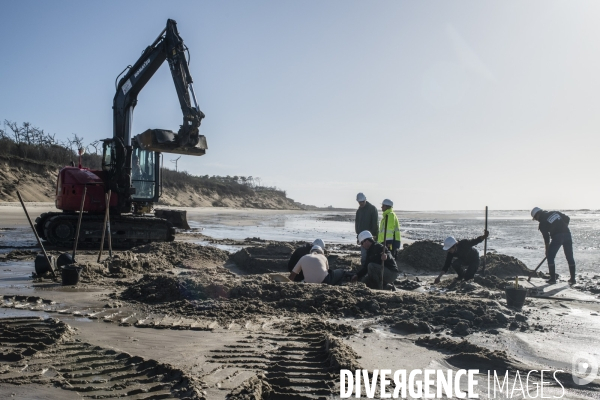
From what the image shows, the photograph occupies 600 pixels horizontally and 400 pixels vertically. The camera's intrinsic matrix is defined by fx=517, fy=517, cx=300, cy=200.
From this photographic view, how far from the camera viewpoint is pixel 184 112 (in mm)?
12734

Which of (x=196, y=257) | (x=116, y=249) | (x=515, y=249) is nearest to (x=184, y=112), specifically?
(x=196, y=257)

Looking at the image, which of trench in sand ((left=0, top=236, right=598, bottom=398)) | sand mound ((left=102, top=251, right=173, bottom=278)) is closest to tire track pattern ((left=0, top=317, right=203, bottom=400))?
trench in sand ((left=0, top=236, right=598, bottom=398))

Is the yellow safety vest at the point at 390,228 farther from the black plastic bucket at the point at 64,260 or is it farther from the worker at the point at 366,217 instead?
the black plastic bucket at the point at 64,260

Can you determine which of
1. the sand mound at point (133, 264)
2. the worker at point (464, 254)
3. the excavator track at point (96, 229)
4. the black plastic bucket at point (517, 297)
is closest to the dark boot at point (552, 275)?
the worker at point (464, 254)

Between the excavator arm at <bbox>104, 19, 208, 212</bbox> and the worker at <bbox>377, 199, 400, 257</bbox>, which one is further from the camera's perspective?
the excavator arm at <bbox>104, 19, 208, 212</bbox>

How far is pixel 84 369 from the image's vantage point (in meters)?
4.16

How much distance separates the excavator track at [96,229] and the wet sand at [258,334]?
5059 millimetres

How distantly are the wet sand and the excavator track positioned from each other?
506 cm

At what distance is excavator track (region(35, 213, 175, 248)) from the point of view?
14.1 meters

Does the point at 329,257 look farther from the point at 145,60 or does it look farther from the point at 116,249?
the point at 145,60

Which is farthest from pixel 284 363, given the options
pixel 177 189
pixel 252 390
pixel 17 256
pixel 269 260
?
pixel 177 189

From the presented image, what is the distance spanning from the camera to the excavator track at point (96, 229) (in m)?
14.1

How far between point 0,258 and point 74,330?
754 cm

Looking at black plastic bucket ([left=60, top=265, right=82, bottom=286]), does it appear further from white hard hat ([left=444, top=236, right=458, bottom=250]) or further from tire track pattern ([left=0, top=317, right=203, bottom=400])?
white hard hat ([left=444, top=236, right=458, bottom=250])
